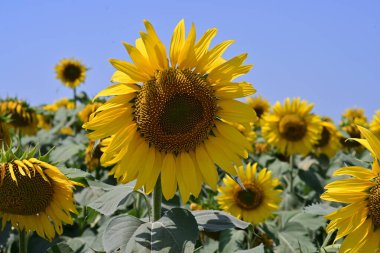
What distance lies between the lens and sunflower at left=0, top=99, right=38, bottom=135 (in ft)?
22.6

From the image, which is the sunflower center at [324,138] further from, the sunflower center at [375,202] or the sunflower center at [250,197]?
the sunflower center at [375,202]

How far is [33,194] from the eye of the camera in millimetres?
3145

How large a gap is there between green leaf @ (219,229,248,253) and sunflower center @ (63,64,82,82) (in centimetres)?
638

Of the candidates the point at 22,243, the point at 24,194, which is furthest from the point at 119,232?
the point at 22,243

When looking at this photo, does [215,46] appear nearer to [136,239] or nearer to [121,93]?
[121,93]

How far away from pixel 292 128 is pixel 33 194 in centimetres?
436

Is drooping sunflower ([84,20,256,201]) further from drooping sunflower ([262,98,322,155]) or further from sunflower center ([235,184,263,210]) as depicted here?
drooping sunflower ([262,98,322,155])

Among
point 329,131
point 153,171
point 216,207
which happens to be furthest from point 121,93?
point 329,131

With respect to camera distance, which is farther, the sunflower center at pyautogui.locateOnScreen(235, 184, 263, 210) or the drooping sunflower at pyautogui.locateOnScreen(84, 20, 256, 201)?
the sunflower center at pyautogui.locateOnScreen(235, 184, 263, 210)

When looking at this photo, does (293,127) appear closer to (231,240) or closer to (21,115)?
(231,240)

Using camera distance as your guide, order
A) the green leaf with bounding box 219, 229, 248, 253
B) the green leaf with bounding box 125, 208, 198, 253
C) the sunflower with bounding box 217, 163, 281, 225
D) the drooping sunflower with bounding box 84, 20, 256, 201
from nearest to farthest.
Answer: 1. the green leaf with bounding box 125, 208, 198, 253
2. the drooping sunflower with bounding box 84, 20, 256, 201
3. the green leaf with bounding box 219, 229, 248, 253
4. the sunflower with bounding box 217, 163, 281, 225

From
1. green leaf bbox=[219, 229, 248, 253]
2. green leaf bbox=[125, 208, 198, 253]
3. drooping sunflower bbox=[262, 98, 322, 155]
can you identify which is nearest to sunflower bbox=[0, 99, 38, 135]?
drooping sunflower bbox=[262, 98, 322, 155]

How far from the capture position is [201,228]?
2.63 metres

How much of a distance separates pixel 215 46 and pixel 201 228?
2.79 feet
